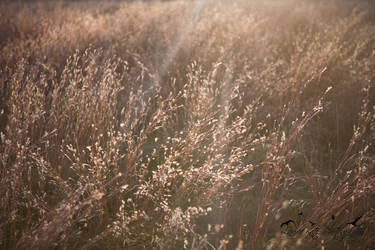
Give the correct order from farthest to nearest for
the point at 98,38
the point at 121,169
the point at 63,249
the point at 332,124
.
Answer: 1. the point at 98,38
2. the point at 332,124
3. the point at 121,169
4. the point at 63,249

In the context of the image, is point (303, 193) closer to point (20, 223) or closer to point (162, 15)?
point (20, 223)

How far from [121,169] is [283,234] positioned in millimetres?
1088

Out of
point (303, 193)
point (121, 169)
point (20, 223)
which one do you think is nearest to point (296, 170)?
point (303, 193)

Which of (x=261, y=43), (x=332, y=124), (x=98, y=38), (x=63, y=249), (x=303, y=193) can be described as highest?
(x=98, y=38)

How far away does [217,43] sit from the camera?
3.96 metres

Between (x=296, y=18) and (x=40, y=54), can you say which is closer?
(x=40, y=54)

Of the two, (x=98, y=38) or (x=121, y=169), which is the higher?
(x=98, y=38)

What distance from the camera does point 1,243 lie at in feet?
4.27

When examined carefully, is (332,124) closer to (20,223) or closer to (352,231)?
(352,231)

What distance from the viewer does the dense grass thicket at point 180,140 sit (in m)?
1.37

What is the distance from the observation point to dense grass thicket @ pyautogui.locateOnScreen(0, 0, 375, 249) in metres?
1.37

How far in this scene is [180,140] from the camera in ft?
5.56

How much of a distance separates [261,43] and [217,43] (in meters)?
0.64

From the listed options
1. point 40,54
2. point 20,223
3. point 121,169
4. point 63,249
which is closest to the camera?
point 63,249
